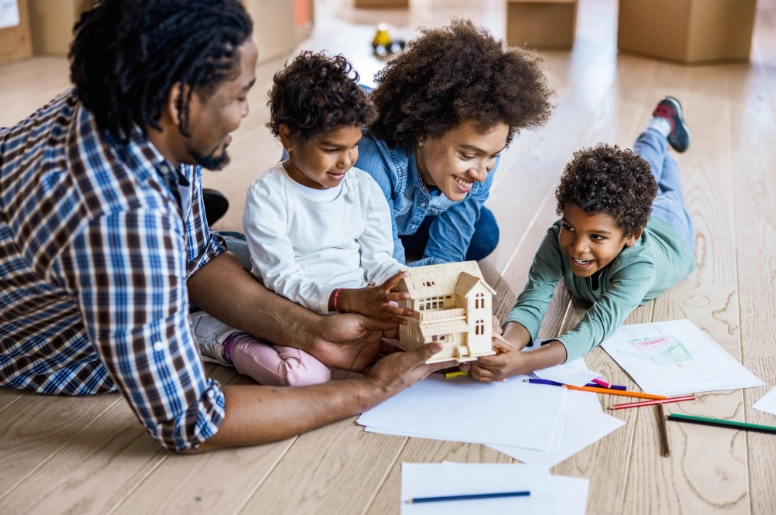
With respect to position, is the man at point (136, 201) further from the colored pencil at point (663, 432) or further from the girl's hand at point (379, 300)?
the colored pencil at point (663, 432)

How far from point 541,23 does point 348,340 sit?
369 centimetres

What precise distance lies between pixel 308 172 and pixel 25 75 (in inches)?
122

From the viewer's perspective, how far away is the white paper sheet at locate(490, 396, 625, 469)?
4.50 ft

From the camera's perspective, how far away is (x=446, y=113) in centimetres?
180

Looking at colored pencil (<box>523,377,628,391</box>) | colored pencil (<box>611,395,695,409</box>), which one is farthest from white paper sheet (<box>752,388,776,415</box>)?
colored pencil (<box>523,377,628,391</box>)

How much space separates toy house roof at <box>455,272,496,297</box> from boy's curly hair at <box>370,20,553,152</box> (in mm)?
444

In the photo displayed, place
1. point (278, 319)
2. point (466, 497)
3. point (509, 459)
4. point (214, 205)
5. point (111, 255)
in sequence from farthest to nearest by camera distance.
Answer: point (214, 205) < point (278, 319) < point (509, 459) < point (466, 497) < point (111, 255)

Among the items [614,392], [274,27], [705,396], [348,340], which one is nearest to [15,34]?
[274,27]

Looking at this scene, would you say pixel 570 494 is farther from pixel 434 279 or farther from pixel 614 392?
pixel 434 279

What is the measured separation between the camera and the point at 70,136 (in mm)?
1218

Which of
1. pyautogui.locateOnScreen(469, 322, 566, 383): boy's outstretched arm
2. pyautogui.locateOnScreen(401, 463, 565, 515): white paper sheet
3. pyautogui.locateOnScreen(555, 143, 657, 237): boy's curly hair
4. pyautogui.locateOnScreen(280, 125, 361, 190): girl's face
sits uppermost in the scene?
pyautogui.locateOnScreen(280, 125, 361, 190): girl's face

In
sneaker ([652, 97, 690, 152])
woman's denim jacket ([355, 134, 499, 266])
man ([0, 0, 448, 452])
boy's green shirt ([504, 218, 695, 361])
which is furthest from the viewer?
sneaker ([652, 97, 690, 152])

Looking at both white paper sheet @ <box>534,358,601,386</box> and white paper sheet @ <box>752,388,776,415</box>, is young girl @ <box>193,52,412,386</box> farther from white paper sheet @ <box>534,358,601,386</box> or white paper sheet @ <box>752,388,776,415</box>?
white paper sheet @ <box>752,388,776,415</box>

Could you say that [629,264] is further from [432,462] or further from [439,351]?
[432,462]
